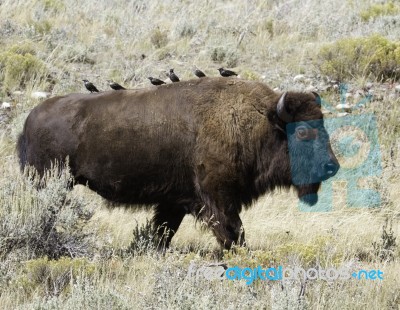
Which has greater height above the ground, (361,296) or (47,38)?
(361,296)

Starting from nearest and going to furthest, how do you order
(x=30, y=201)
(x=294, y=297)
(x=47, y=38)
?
(x=294, y=297) < (x=30, y=201) < (x=47, y=38)

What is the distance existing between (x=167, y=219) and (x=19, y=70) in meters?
5.25

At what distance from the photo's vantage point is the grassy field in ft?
16.7

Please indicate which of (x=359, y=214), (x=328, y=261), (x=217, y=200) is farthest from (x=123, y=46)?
(x=328, y=261)

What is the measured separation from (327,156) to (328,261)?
5.24ft

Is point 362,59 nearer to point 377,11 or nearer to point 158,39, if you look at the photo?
point 158,39

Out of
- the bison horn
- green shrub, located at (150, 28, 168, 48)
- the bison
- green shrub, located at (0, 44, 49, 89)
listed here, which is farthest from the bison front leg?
green shrub, located at (150, 28, 168, 48)

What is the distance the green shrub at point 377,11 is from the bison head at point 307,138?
9181mm

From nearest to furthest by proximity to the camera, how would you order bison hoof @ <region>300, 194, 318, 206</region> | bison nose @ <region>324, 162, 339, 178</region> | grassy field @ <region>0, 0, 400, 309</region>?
grassy field @ <region>0, 0, 400, 309</region>
bison nose @ <region>324, 162, 339, 178</region>
bison hoof @ <region>300, 194, 318, 206</region>

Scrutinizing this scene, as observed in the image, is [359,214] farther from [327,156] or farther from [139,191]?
[139,191]

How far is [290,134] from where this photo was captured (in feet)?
23.5

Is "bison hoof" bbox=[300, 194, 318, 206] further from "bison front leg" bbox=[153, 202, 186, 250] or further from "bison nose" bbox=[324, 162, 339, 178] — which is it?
"bison front leg" bbox=[153, 202, 186, 250]

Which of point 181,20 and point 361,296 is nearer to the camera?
point 361,296

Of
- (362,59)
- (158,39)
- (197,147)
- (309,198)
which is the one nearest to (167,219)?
(197,147)
